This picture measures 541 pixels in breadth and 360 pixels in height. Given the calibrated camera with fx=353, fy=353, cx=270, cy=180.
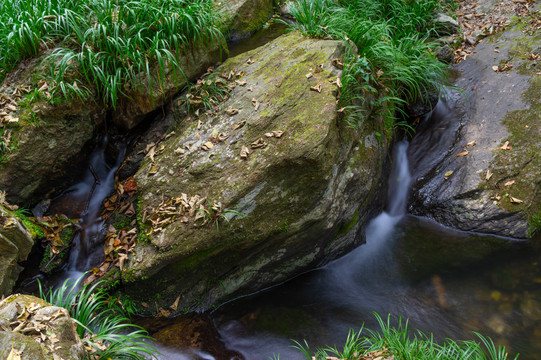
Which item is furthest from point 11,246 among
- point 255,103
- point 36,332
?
point 255,103

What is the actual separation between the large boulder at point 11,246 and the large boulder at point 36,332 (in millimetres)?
1080

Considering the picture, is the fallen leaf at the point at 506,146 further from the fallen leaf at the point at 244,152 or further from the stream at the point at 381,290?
the fallen leaf at the point at 244,152

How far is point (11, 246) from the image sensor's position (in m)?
3.58

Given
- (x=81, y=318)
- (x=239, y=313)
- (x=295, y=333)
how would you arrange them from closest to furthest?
(x=81, y=318), (x=295, y=333), (x=239, y=313)

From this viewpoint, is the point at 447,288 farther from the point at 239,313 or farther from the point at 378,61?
the point at 378,61

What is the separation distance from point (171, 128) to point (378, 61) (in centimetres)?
301

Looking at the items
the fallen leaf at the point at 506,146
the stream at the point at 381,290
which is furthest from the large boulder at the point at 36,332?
the fallen leaf at the point at 506,146

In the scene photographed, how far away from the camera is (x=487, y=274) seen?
4105 mm

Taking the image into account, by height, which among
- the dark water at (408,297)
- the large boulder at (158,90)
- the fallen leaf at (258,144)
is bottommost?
the dark water at (408,297)

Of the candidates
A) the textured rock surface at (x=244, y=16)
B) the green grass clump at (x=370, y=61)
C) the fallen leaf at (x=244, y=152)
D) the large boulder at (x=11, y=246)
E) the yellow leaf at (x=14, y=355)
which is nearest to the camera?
the yellow leaf at (x=14, y=355)

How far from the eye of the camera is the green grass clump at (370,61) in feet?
14.6

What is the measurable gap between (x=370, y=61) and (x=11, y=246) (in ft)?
15.7

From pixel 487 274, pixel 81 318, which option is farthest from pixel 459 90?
pixel 81 318

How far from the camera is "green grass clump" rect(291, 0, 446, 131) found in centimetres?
445
